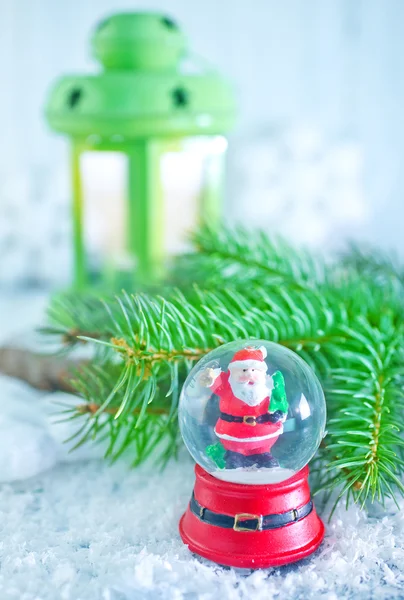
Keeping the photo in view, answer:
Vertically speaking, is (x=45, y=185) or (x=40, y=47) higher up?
(x=40, y=47)

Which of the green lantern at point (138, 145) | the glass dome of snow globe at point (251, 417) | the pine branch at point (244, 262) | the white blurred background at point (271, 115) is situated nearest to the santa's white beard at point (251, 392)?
the glass dome of snow globe at point (251, 417)

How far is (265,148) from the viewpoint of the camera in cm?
83

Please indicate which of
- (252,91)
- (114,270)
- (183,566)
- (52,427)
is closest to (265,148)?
(252,91)

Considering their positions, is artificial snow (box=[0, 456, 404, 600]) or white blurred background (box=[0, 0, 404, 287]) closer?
artificial snow (box=[0, 456, 404, 600])

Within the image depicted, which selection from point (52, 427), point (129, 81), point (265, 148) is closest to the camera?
point (52, 427)

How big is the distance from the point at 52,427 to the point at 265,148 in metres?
0.48

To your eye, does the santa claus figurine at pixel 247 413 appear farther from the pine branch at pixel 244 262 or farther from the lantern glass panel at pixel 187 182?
the lantern glass panel at pixel 187 182

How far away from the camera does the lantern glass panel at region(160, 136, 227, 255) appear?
653 mm

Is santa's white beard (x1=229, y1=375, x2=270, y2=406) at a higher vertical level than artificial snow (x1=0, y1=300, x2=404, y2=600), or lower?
higher

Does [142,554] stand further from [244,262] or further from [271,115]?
[271,115]

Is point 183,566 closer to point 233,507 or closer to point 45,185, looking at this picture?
point 233,507

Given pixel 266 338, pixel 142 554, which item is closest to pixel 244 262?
pixel 266 338

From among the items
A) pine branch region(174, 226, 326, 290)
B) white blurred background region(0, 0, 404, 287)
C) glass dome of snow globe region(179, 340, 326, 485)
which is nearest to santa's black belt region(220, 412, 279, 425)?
glass dome of snow globe region(179, 340, 326, 485)

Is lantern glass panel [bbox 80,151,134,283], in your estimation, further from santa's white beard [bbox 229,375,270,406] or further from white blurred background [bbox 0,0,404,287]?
santa's white beard [bbox 229,375,270,406]
